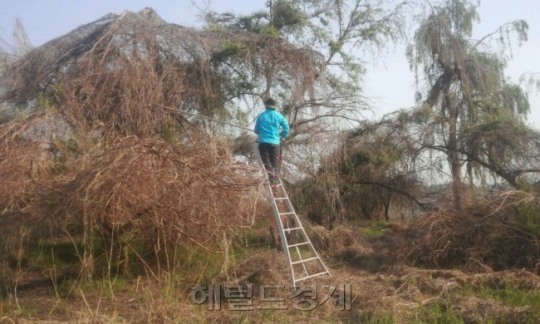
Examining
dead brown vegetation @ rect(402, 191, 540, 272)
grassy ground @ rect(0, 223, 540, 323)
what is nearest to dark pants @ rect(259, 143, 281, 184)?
grassy ground @ rect(0, 223, 540, 323)

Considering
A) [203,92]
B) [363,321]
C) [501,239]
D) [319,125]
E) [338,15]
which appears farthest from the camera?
[338,15]

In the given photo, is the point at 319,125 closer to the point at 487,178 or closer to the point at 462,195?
the point at 462,195

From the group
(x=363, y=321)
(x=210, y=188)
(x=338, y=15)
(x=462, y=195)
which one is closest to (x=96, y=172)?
(x=210, y=188)

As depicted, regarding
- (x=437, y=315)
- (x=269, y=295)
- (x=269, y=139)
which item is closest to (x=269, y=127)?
(x=269, y=139)

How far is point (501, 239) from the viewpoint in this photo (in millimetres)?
6953

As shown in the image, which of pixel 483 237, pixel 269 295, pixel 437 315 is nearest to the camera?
pixel 437 315

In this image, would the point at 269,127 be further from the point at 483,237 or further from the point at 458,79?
the point at 458,79

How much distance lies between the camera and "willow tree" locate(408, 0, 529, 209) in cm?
1073

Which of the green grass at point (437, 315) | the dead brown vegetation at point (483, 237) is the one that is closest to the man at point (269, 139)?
the dead brown vegetation at point (483, 237)

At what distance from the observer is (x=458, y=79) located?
41.8 feet

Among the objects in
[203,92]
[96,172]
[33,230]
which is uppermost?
[203,92]

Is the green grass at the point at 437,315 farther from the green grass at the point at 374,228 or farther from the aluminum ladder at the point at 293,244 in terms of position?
the green grass at the point at 374,228

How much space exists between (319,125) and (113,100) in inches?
160

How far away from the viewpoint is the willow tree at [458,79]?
35.2ft
